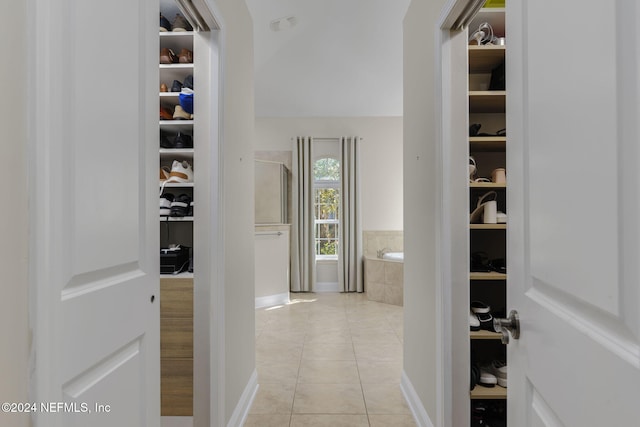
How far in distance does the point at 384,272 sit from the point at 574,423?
14.3 ft

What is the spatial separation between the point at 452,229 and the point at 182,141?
162cm

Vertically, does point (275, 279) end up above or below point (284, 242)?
below

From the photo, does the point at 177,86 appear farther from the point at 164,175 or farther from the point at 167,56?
the point at 164,175

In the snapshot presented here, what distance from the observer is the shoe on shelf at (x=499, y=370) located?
189 centimetres

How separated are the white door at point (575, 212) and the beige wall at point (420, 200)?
926 millimetres

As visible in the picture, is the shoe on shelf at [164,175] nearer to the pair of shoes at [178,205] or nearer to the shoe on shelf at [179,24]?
the pair of shoes at [178,205]

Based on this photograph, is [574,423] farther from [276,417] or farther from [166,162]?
[166,162]

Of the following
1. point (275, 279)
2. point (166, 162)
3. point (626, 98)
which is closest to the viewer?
point (626, 98)

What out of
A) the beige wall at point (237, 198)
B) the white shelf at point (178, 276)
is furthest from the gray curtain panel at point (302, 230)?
the white shelf at point (178, 276)

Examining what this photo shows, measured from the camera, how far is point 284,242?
4.93m

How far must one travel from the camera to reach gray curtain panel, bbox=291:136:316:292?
547cm

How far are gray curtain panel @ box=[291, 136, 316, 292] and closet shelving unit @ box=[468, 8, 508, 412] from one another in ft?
11.3

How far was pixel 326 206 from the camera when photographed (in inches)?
227
